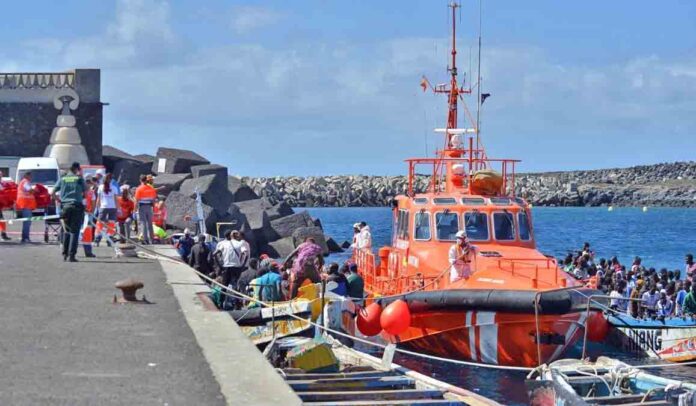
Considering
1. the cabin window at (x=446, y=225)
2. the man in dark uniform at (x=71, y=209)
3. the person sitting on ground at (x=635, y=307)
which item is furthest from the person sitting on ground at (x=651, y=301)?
the man in dark uniform at (x=71, y=209)

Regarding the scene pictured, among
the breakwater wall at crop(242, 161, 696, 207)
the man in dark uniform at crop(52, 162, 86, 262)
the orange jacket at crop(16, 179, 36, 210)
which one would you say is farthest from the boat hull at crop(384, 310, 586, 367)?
the breakwater wall at crop(242, 161, 696, 207)

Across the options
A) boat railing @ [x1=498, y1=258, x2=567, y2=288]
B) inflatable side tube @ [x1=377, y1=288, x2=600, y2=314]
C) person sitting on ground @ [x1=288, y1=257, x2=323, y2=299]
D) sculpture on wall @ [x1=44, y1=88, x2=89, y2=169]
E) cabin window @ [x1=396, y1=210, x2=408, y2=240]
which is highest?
sculpture on wall @ [x1=44, y1=88, x2=89, y2=169]

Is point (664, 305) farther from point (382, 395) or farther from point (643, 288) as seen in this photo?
point (382, 395)

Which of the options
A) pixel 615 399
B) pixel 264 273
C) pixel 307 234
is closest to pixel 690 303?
pixel 264 273

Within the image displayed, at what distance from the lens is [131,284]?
12.4 metres

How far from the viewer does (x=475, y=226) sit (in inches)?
743

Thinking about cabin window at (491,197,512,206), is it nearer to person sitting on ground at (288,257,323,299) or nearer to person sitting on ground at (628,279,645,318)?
person sitting on ground at (628,279,645,318)

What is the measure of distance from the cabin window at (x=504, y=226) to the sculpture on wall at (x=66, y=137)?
2646 cm

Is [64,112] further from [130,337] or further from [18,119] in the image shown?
[130,337]

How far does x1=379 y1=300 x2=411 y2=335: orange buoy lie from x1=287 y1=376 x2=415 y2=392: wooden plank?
4.78 m

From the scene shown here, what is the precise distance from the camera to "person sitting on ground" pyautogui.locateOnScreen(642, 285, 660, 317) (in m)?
22.1

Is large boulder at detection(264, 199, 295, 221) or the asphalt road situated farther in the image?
large boulder at detection(264, 199, 295, 221)

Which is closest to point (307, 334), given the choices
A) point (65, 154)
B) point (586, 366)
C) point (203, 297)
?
point (203, 297)

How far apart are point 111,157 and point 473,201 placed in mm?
30498
